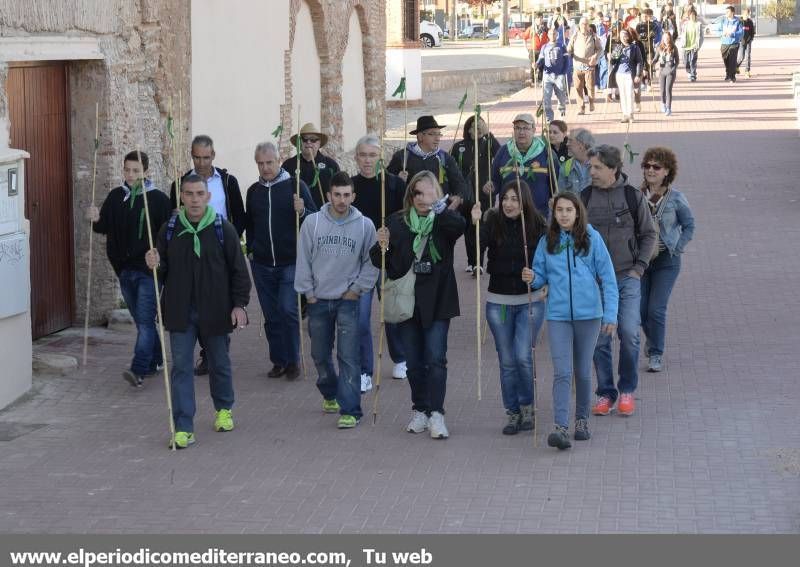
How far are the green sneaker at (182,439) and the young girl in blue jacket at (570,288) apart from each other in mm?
2197

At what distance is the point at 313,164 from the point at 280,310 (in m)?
2.08

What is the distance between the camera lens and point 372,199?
10570 mm

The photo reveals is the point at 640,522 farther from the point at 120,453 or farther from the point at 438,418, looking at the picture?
the point at 120,453

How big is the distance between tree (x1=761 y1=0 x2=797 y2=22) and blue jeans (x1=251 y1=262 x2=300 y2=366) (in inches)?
2434

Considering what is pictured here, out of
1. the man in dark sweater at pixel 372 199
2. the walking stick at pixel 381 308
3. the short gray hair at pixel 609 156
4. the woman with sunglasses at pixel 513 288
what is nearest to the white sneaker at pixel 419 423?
the walking stick at pixel 381 308

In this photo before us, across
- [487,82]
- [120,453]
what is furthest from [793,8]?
[120,453]

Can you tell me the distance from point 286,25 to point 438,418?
10.6m

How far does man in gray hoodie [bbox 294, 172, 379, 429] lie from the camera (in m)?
9.09

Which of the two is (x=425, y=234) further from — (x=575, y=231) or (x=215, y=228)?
(x=215, y=228)

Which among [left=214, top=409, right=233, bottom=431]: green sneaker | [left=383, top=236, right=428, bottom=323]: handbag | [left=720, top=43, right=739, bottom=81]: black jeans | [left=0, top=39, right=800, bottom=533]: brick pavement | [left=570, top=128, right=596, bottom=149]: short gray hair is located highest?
[left=720, top=43, right=739, bottom=81]: black jeans

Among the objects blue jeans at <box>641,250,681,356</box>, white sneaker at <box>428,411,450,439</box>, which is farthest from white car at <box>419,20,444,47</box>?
white sneaker at <box>428,411,450,439</box>

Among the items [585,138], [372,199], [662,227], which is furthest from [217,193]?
[662,227]

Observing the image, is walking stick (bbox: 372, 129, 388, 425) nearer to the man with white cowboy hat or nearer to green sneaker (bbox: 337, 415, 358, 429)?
green sneaker (bbox: 337, 415, 358, 429)

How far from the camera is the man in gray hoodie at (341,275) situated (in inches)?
358
